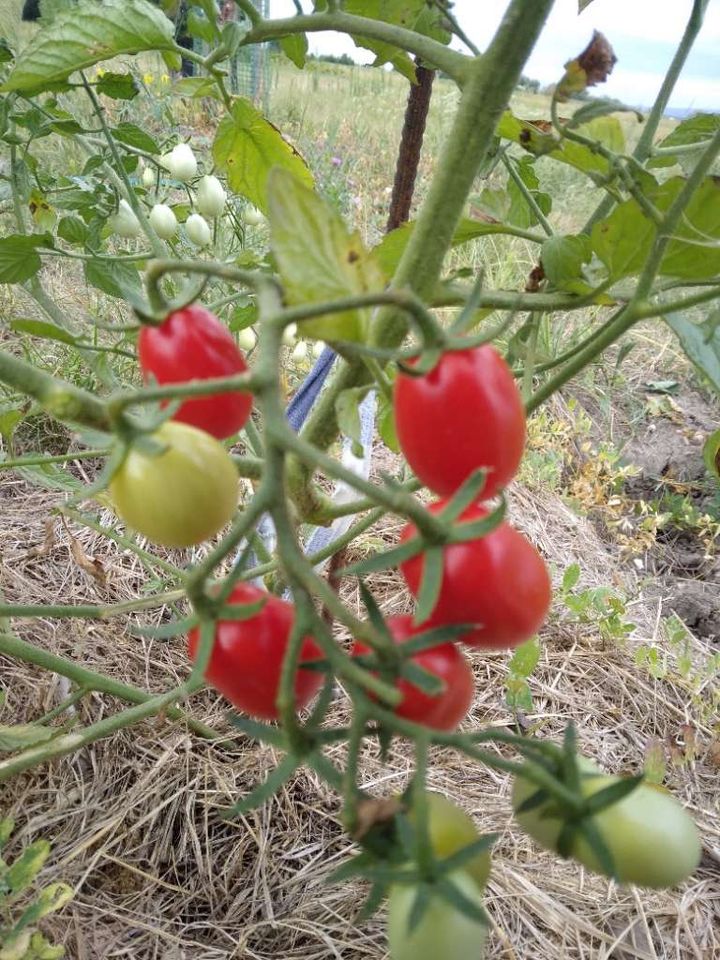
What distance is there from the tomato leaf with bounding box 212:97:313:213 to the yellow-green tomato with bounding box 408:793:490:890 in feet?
1.91

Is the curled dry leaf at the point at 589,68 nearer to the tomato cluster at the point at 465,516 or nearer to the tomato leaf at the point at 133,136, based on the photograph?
the tomato cluster at the point at 465,516

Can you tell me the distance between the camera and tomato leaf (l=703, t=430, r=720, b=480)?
0.65m

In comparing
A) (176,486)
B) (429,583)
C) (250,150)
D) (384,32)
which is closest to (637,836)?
(429,583)

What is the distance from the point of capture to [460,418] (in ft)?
1.18

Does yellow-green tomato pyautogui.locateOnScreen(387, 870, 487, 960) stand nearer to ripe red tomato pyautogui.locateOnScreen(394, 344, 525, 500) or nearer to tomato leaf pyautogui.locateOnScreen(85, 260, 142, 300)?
ripe red tomato pyautogui.locateOnScreen(394, 344, 525, 500)

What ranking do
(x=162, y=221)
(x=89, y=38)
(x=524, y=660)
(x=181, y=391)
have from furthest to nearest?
(x=524, y=660) < (x=162, y=221) < (x=89, y=38) < (x=181, y=391)

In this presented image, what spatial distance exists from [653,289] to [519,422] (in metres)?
0.23

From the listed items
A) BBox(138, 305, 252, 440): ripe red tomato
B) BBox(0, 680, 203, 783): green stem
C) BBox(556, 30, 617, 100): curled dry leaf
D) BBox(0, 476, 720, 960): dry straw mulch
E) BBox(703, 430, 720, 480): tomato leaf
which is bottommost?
BBox(0, 476, 720, 960): dry straw mulch

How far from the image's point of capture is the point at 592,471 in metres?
1.87

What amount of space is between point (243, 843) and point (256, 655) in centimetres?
64

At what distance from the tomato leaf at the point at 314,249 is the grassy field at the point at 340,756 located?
0.37 m

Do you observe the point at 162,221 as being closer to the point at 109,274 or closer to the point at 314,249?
the point at 109,274

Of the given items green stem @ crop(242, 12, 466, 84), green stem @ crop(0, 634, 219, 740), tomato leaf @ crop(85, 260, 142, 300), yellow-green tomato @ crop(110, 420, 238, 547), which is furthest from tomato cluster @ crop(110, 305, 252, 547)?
tomato leaf @ crop(85, 260, 142, 300)

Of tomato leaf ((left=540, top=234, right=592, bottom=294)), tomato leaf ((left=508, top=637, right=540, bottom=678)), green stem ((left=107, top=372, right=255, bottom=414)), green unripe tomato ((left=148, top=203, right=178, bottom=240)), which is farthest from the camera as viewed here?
tomato leaf ((left=508, top=637, right=540, bottom=678))
